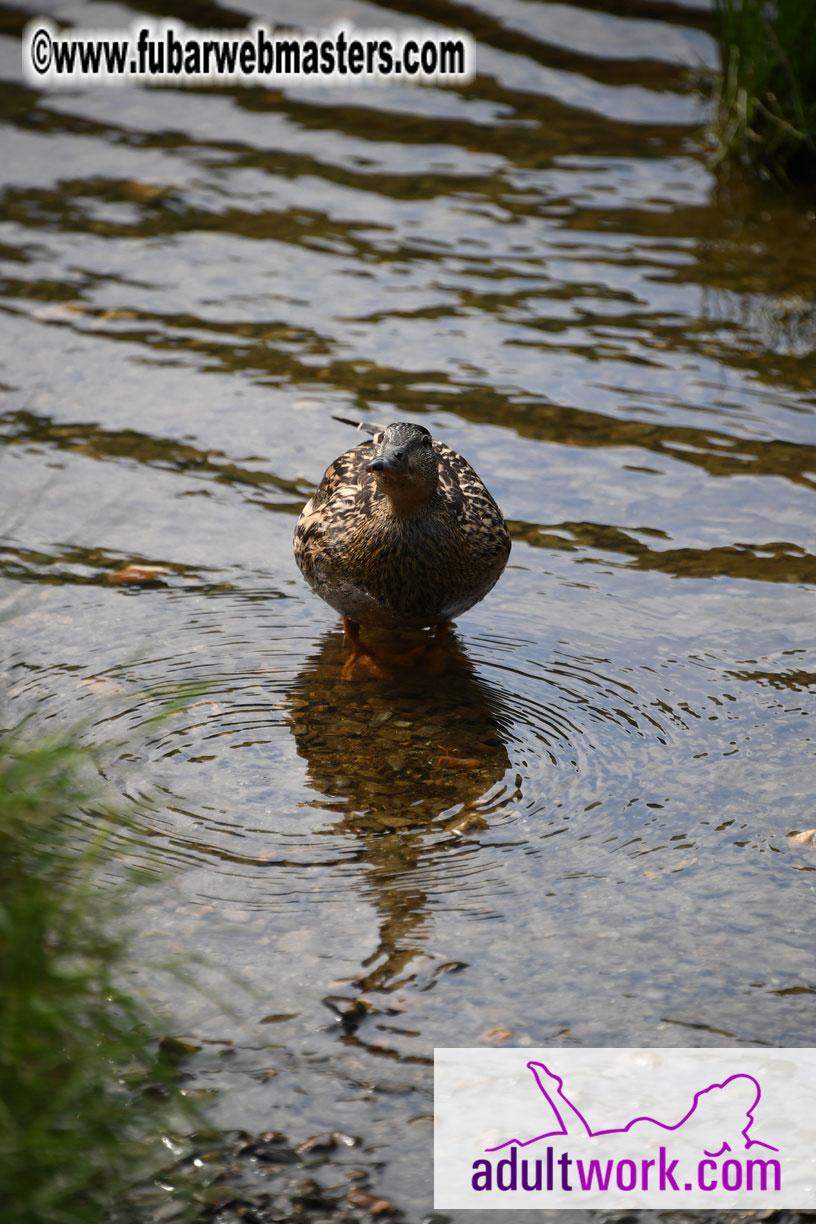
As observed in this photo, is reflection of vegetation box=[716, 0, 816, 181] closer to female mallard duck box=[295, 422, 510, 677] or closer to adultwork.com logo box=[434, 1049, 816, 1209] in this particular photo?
female mallard duck box=[295, 422, 510, 677]

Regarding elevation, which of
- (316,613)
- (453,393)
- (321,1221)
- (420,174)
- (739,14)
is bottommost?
(321,1221)

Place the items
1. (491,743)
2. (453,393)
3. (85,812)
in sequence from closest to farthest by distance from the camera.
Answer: (85,812), (491,743), (453,393)

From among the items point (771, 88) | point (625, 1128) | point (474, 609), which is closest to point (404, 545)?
point (474, 609)

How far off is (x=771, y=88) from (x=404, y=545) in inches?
250

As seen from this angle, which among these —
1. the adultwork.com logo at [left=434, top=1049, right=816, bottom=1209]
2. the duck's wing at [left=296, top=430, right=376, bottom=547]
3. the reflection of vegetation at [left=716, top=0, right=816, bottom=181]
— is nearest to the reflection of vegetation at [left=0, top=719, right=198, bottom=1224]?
the adultwork.com logo at [left=434, top=1049, right=816, bottom=1209]

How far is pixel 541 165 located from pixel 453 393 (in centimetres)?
361

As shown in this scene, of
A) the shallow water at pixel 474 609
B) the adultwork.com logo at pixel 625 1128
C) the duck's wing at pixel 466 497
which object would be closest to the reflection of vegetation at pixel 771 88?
the shallow water at pixel 474 609

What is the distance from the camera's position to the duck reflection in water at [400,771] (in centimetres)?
430

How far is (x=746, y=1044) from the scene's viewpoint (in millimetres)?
3748

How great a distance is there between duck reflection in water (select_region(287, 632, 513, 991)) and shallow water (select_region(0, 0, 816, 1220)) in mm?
17

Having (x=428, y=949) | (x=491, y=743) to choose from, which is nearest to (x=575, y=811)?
(x=491, y=743)

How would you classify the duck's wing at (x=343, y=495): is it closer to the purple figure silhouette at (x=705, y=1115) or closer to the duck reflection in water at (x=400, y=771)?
the duck reflection in water at (x=400, y=771)

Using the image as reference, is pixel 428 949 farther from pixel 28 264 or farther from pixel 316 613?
pixel 28 264

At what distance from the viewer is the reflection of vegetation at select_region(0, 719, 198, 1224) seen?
2811 mm
